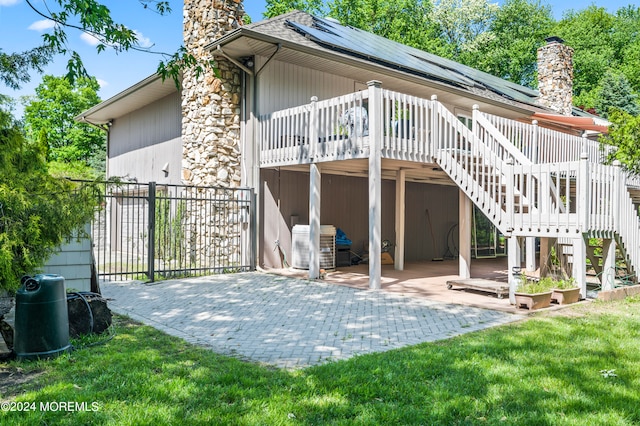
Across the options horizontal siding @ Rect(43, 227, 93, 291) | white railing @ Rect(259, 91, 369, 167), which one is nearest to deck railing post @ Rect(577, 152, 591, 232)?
white railing @ Rect(259, 91, 369, 167)

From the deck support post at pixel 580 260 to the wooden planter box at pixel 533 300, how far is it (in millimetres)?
867

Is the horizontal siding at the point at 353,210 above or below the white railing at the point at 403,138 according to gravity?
below

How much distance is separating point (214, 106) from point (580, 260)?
27.0 feet

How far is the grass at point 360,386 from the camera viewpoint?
305cm

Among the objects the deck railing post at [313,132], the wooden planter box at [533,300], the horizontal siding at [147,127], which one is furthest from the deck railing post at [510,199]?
the horizontal siding at [147,127]

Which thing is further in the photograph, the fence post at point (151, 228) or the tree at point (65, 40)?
the fence post at point (151, 228)

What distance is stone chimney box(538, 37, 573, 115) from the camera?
2058 cm

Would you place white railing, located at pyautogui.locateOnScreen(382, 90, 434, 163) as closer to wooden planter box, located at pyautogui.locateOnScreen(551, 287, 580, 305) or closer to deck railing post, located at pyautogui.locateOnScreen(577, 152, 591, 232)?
deck railing post, located at pyautogui.locateOnScreen(577, 152, 591, 232)

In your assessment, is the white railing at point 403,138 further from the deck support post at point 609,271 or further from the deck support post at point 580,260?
the deck support post at point 609,271

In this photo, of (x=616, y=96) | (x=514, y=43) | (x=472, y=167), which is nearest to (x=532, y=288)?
(x=472, y=167)

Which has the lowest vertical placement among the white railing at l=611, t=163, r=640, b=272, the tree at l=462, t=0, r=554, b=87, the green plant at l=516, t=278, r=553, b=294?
the green plant at l=516, t=278, r=553, b=294

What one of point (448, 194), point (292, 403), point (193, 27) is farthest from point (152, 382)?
point (448, 194)

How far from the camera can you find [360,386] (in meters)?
3.56

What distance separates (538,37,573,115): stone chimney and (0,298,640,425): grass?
18.3 m
